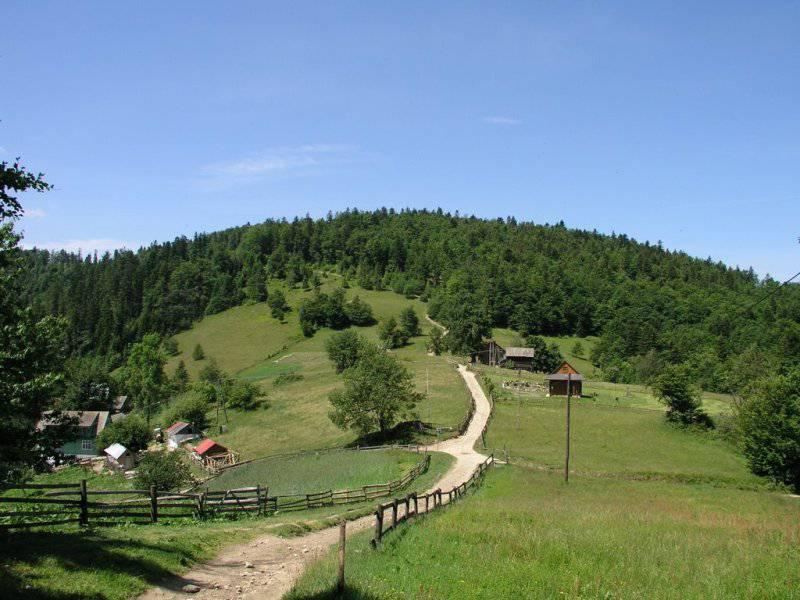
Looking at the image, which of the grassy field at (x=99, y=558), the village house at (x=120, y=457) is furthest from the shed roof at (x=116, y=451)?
the grassy field at (x=99, y=558)

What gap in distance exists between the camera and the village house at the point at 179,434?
84.6 m

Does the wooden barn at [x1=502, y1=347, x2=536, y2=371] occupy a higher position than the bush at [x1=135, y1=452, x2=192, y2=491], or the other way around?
the wooden barn at [x1=502, y1=347, x2=536, y2=371]

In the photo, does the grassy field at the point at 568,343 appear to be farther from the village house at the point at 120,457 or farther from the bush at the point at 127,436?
the village house at the point at 120,457

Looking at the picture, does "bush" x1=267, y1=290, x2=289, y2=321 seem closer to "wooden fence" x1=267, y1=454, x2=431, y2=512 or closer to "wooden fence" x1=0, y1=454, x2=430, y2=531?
"wooden fence" x1=267, y1=454, x2=431, y2=512

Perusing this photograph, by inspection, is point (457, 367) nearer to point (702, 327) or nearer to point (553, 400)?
point (553, 400)

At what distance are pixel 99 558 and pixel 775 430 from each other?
51.9 metres

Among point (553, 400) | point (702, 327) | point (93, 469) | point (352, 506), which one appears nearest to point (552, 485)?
point (352, 506)

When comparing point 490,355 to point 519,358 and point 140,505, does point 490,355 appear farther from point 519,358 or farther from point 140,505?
point 140,505

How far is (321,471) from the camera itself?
5119cm

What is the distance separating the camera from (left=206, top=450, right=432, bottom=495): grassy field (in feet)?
147

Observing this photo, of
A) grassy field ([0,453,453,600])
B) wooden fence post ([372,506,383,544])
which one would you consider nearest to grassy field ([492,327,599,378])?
wooden fence post ([372,506,383,544])

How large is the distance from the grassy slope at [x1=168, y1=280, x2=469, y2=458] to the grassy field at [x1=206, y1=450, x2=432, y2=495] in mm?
8822

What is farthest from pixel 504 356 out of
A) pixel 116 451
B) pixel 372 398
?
pixel 116 451

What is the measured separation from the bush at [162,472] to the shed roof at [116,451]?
3336cm
